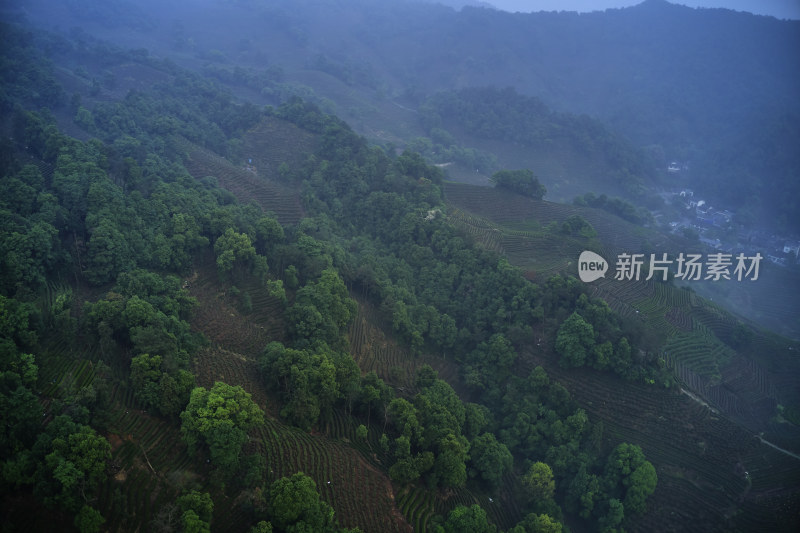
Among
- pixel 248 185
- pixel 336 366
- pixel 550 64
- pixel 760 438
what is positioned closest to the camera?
pixel 336 366

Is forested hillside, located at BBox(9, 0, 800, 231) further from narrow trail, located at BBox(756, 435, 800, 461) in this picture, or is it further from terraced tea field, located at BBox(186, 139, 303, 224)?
narrow trail, located at BBox(756, 435, 800, 461)

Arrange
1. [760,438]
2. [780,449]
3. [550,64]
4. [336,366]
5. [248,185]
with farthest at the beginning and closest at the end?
[550,64] < [248,185] < [760,438] < [780,449] < [336,366]

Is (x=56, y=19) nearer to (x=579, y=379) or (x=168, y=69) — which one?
(x=168, y=69)

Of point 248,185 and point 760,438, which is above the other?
point 248,185

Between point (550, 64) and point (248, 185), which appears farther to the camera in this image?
point (550, 64)

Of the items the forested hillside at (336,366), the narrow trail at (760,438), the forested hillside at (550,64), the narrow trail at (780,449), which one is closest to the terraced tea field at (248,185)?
the forested hillside at (336,366)

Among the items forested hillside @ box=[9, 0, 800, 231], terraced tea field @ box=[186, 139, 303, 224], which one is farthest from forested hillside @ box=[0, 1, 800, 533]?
forested hillside @ box=[9, 0, 800, 231]

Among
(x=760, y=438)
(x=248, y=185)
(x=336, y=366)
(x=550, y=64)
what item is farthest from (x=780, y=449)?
(x=550, y=64)

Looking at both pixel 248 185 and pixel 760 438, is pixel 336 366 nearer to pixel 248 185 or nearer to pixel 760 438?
pixel 760 438
